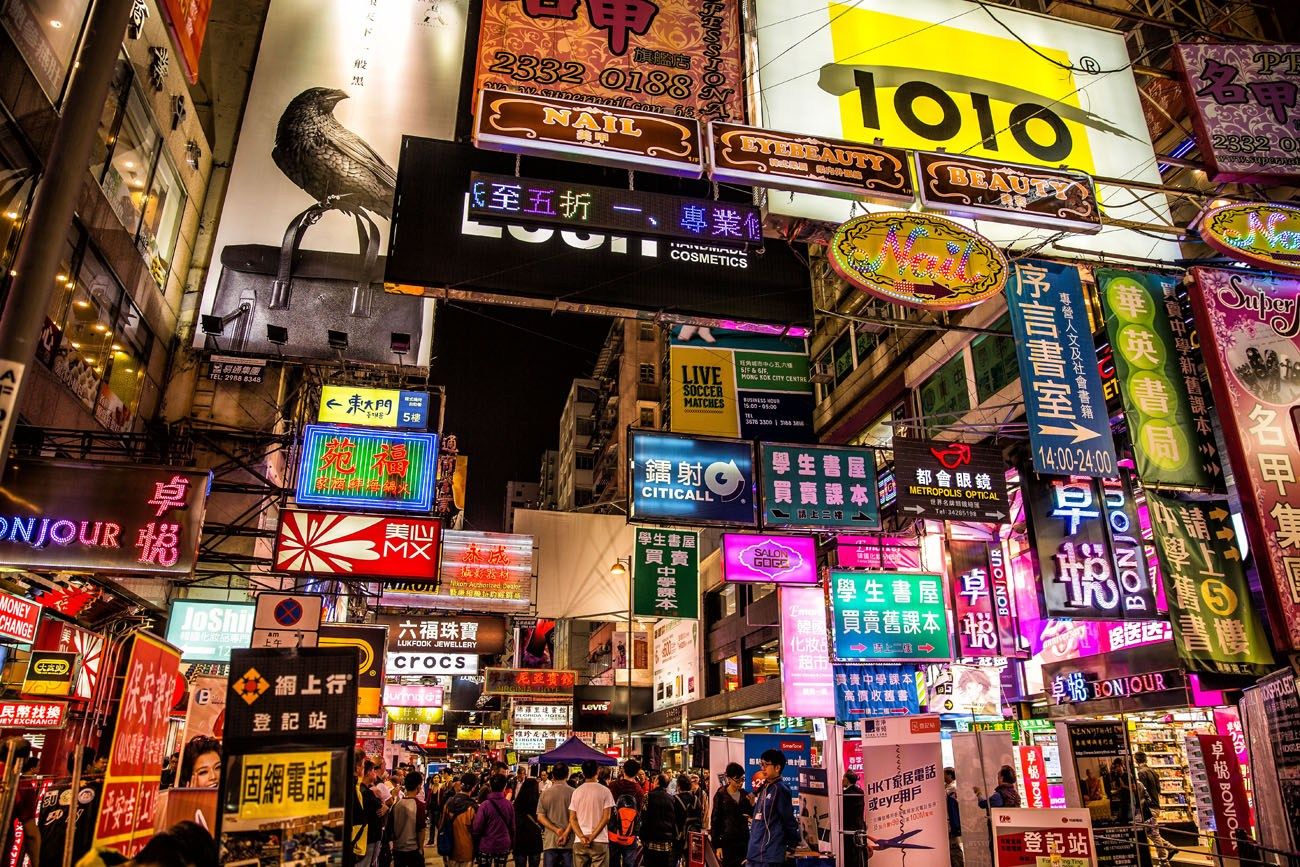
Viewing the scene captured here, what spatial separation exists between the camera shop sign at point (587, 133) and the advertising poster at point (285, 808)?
6830mm

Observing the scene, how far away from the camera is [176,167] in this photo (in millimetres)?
15648

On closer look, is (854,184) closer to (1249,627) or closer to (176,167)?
(1249,627)

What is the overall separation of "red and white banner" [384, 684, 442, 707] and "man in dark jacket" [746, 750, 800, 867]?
14808 mm

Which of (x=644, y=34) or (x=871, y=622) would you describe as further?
(x=871, y=622)

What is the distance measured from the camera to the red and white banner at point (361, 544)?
11062 mm

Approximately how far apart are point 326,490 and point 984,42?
12.4 metres

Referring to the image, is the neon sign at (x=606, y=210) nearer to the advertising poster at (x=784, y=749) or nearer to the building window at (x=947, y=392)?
the advertising poster at (x=784, y=749)

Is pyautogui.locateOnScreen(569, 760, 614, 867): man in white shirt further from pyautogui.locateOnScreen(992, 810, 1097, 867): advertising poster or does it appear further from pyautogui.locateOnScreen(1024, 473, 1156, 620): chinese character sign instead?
pyautogui.locateOnScreen(1024, 473, 1156, 620): chinese character sign

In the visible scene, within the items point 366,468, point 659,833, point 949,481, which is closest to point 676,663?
point 949,481

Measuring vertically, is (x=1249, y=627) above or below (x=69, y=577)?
below

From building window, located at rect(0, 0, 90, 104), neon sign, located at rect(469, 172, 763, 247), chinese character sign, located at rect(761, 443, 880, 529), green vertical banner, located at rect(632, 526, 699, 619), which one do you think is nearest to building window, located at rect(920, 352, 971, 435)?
green vertical banner, located at rect(632, 526, 699, 619)

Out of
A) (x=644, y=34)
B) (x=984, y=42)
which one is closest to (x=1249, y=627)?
(x=984, y=42)

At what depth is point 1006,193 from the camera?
1036 cm

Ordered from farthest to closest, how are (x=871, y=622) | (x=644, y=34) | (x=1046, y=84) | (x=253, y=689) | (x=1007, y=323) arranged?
1. (x=1007, y=323)
2. (x=871, y=622)
3. (x=1046, y=84)
4. (x=644, y=34)
5. (x=253, y=689)
